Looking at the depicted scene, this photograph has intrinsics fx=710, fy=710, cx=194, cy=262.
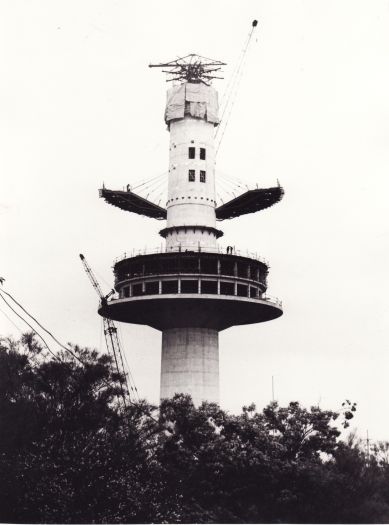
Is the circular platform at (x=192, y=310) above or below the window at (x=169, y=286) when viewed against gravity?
below

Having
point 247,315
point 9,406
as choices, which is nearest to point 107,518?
point 9,406

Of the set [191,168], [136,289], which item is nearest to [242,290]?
[136,289]

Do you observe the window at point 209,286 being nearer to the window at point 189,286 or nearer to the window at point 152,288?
the window at point 189,286

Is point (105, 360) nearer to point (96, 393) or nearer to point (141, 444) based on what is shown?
point (96, 393)

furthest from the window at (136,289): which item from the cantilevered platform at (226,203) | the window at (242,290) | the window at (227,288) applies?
the cantilevered platform at (226,203)

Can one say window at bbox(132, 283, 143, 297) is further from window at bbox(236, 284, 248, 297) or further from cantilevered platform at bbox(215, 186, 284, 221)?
cantilevered platform at bbox(215, 186, 284, 221)

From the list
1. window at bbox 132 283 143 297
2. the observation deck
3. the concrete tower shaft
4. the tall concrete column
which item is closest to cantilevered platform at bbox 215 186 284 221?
the concrete tower shaft

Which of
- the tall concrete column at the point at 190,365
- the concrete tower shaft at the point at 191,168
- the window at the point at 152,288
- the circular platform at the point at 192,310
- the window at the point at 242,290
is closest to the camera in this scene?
the circular platform at the point at 192,310
